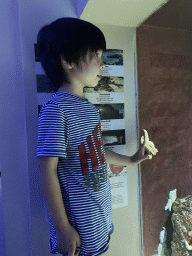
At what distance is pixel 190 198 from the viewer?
109cm

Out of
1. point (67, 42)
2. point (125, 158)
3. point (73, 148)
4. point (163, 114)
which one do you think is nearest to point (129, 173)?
point (125, 158)

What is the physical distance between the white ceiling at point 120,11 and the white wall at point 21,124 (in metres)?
0.11

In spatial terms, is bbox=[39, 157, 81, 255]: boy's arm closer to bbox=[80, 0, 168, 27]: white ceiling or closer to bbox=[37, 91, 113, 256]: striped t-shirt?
bbox=[37, 91, 113, 256]: striped t-shirt

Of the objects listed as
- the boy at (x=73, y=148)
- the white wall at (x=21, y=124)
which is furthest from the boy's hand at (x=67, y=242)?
the white wall at (x=21, y=124)

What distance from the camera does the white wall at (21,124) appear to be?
0.73m

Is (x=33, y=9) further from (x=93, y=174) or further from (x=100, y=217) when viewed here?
(x=100, y=217)

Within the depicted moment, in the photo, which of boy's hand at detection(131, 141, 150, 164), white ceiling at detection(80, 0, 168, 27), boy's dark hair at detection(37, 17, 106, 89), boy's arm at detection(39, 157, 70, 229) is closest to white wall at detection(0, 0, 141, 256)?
white ceiling at detection(80, 0, 168, 27)

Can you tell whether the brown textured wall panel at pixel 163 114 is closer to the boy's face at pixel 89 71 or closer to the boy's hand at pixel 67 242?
the boy's face at pixel 89 71

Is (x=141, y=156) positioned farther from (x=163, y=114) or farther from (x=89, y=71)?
(x=89, y=71)

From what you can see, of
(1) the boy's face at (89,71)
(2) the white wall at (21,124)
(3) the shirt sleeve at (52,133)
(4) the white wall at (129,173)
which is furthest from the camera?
(4) the white wall at (129,173)

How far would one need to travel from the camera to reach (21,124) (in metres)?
0.76

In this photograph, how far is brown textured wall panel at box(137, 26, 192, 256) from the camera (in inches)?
36.9

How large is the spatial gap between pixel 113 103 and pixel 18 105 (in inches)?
17.9

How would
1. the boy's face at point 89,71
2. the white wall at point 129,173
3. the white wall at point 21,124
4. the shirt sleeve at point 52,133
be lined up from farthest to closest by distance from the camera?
the white wall at point 129,173 → the white wall at point 21,124 → the boy's face at point 89,71 → the shirt sleeve at point 52,133
